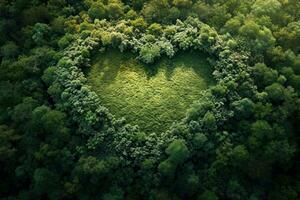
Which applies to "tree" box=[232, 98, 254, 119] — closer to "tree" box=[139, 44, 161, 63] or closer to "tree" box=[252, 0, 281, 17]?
"tree" box=[139, 44, 161, 63]

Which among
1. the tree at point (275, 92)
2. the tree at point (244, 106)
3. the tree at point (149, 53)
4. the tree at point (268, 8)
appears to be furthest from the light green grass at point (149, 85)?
the tree at point (268, 8)

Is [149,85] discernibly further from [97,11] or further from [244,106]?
[97,11]

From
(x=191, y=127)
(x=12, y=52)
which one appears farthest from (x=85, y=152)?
(x=12, y=52)

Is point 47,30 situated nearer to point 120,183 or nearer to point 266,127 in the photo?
point 120,183

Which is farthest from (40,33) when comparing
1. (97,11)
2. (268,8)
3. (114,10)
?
(268,8)

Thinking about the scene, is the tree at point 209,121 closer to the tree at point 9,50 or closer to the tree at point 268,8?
the tree at point 268,8

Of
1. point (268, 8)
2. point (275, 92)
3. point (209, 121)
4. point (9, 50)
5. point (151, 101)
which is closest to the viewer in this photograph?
point (209, 121)

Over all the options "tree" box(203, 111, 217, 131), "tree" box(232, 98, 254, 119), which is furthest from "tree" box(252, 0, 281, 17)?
"tree" box(203, 111, 217, 131)
